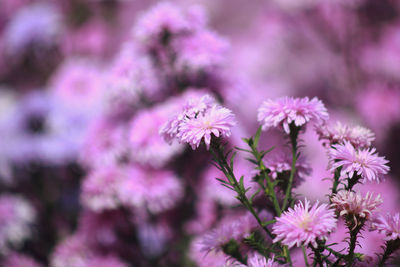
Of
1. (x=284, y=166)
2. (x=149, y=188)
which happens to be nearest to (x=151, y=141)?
(x=149, y=188)

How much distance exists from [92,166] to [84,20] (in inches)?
24.0

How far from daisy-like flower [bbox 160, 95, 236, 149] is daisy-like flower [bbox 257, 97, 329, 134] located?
1.2 inches

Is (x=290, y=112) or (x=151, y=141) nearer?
(x=290, y=112)

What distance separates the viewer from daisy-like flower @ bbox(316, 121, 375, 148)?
325 mm

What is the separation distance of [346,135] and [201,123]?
0.37ft

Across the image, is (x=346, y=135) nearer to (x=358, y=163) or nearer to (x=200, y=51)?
(x=358, y=163)

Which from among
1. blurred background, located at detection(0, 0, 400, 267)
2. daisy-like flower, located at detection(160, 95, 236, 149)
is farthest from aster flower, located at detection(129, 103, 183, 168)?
daisy-like flower, located at detection(160, 95, 236, 149)

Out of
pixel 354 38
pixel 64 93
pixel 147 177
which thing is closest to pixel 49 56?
pixel 64 93

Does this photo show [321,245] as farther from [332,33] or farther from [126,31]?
[126,31]

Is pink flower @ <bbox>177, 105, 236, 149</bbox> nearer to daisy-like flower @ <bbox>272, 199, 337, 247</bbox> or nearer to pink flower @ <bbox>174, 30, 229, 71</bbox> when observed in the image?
daisy-like flower @ <bbox>272, 199, 337, 247</bbox>

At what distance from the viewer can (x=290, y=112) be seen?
1.02 feet

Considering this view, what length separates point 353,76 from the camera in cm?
100

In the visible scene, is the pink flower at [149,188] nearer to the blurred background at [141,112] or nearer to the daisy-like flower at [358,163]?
the blurred background at [141,112]

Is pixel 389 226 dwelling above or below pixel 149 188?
below
